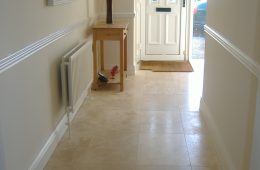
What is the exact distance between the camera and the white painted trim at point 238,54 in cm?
183

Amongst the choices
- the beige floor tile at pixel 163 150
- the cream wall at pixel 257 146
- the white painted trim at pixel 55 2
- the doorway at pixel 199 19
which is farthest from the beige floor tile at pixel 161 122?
the doorway at pixel 199 19

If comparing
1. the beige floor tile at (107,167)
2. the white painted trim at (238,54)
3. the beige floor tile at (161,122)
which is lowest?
the beige floor tile at (107,167)

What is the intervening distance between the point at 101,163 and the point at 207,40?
5.06ft

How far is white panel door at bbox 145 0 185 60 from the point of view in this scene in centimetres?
583

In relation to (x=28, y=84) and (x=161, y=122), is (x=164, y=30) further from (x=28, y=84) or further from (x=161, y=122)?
(x=28, y=84)

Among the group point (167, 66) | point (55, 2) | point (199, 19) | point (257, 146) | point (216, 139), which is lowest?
point (216, 139)

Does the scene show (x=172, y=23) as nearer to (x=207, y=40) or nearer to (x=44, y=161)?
(x=207, y=40)

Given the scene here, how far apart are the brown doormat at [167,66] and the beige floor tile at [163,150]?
240 centimetres

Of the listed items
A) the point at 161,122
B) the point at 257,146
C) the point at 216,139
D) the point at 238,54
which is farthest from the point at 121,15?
the point at 257,146

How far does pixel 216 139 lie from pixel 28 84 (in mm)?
1466

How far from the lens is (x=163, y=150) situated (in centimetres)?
280

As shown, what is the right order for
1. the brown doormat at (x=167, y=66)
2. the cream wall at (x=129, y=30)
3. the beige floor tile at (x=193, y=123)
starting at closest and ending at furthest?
1. the beige floor tile at (x=193, y=123)
2. the cream wall at (x=129, y=30)
3. the brown doormat at (x=167, y=66)

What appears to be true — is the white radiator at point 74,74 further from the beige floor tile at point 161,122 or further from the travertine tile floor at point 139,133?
the beige floor tile at point 161,122

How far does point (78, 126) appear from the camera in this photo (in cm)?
329
